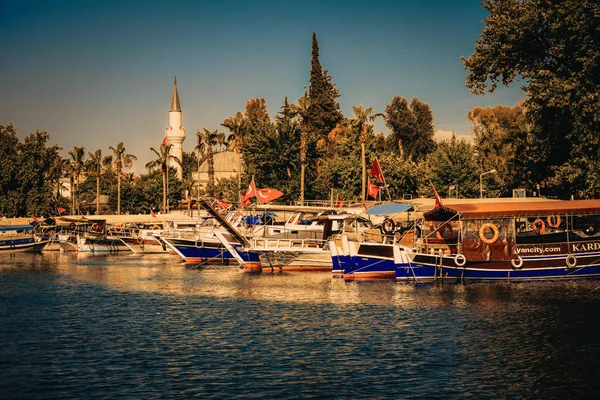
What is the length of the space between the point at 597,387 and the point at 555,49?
4123cm

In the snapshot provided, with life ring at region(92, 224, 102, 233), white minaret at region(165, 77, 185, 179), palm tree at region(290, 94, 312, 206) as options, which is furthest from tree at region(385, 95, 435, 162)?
white minaret at region(165, 77, 185, 179)

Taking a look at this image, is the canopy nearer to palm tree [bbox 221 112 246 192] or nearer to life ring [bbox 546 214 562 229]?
life ring [bbox 546 214 562 229]

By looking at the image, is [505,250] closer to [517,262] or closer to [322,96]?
[517,262]

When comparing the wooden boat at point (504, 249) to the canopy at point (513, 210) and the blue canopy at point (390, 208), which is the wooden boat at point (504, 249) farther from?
the blue canopy at point (390, 208)

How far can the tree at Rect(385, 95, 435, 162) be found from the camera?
428 ft

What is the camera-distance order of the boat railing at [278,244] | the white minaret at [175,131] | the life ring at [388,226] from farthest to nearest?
the white minaret at [175,131] → the boat railing at [278,244] → the life ring at [388,226]

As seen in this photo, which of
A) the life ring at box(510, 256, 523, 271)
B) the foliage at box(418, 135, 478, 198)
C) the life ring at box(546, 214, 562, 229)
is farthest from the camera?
the foliage at box(418, 135, 478, 198)

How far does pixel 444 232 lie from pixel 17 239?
205ft

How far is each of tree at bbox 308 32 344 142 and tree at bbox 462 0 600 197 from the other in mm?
70974

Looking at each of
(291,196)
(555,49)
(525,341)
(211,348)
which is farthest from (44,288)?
(291,196)

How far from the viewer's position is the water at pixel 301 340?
23.1 metres

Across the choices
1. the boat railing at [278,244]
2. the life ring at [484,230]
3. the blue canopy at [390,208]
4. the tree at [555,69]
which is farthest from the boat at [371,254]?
the tree at [555,69]

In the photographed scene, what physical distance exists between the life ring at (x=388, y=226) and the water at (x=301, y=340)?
25.2 feet

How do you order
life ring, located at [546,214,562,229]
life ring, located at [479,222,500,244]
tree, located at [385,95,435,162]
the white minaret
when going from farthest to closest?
the white minaret < tree, located at [385,95,435,162] < life ring, located at [546,214,562,229] < life ring, located at [479,222,500,244]
